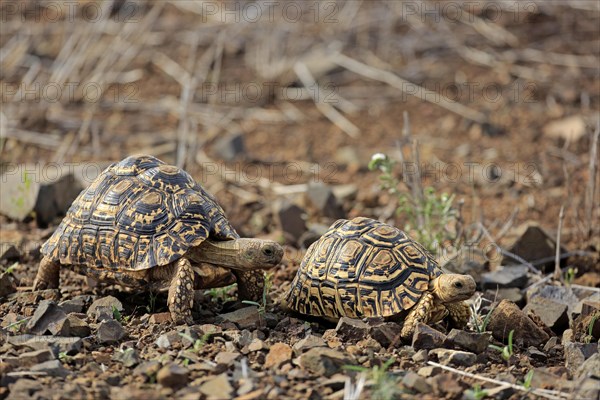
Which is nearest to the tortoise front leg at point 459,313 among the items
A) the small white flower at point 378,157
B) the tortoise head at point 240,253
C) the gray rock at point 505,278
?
the gray rock at point 505,278

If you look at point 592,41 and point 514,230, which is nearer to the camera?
point 514,230

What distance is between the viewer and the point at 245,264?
14.7ft

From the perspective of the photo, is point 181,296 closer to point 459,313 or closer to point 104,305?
point 104,305

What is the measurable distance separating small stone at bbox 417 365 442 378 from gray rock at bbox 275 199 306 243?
2.85 metres

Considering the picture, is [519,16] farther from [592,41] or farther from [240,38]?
[240,38]

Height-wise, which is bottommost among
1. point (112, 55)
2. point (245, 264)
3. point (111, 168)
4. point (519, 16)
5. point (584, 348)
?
point (584, 348)

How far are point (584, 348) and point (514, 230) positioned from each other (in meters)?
2.38

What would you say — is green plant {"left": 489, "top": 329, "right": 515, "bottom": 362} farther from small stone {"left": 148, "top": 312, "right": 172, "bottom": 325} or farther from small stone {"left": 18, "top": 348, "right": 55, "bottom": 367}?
small stone {"left": 18, "top": 348, "right": 55, "bottom": 367}

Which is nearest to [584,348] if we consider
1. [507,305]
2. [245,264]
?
[507,305]

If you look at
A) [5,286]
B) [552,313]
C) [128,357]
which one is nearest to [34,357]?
[128,357]

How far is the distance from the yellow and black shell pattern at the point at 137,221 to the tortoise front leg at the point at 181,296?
9 centimetres

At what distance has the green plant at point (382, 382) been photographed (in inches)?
129

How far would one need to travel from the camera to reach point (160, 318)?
4332 mm

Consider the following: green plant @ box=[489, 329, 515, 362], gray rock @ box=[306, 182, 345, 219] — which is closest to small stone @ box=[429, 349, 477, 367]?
green plant @ box=[489, 329, 515, 362]
